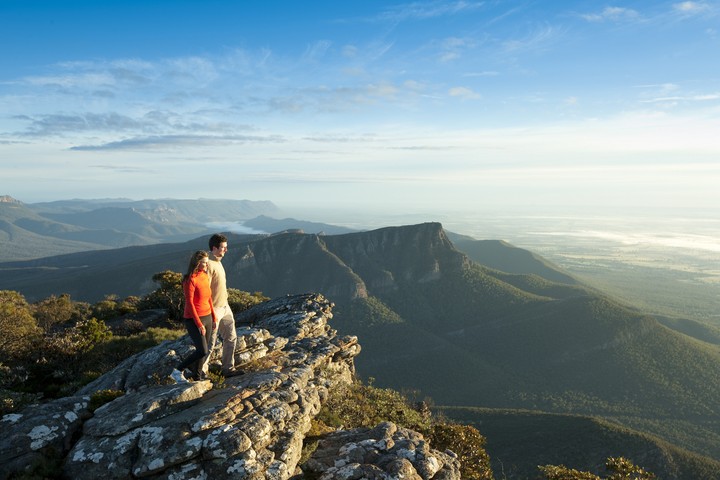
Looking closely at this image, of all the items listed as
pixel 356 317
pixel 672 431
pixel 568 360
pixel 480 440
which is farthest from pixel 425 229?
pixel 480 440

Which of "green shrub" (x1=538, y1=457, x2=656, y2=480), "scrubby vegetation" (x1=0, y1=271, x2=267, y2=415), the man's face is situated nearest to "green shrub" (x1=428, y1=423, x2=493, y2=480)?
"green shrub" (x1=538, y1=457, x2=656, y2=480)

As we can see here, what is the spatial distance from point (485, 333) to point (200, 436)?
441ft

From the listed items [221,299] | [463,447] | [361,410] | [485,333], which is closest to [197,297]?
[221,299]

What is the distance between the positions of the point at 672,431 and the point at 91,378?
351 ft

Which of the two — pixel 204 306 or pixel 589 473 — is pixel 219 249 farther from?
pixel 589 473

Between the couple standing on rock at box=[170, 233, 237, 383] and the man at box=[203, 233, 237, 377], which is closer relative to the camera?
the couple standing on rock at box=[170, 233, 237, 383]

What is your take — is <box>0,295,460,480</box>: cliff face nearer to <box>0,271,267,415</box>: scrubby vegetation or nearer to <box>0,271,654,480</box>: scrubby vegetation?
<box>0,271,654,480</box>: scrubby vegetation

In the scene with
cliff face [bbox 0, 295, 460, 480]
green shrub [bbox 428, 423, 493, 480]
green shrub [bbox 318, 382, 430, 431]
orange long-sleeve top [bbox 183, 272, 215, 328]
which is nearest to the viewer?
cliff face [bbox 0, 295, 460, 480]

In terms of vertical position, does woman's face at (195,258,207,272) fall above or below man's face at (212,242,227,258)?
below

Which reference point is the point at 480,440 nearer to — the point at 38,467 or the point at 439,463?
the point at 439,463

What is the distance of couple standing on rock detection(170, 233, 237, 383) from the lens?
37.9 ft

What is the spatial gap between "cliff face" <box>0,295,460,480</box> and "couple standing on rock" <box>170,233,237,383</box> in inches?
30.6

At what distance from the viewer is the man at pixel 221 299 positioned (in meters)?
12.0

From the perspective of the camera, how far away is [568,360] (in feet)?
383
